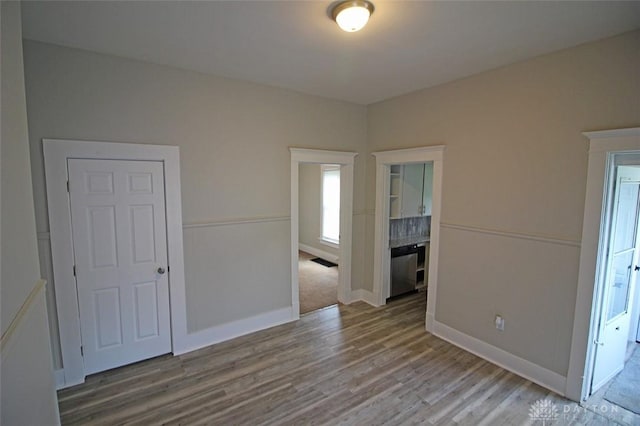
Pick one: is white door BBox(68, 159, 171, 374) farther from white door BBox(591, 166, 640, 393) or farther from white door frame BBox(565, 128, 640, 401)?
white door BBox(591, 166, 640, 393)

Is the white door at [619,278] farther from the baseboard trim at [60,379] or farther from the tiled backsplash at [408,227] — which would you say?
the baseboard trim at [60,379]

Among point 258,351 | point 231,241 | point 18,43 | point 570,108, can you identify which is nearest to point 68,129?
point 18,43

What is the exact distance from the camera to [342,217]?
4.57m

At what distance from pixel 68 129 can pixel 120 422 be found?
96.8 inches

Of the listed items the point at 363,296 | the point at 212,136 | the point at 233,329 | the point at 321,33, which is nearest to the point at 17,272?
the point at 212,136

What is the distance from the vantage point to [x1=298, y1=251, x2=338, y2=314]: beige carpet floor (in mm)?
4660

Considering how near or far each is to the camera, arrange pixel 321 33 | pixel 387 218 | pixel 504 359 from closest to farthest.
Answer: pixel 321 33 → pixel 504 359 → pixel 387 218

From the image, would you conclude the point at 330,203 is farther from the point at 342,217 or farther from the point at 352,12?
the point at 352,12

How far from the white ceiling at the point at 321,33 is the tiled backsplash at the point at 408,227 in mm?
2440

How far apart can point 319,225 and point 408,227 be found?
2.77 meters

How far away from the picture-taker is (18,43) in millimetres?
1585

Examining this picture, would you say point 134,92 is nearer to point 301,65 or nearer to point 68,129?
point 68,129

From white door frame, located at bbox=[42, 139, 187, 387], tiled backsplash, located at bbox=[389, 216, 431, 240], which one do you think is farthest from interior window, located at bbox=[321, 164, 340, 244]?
white door frame, located at bbox=[42, 139, 187, 387]

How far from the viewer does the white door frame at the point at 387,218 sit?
362 centimetres
